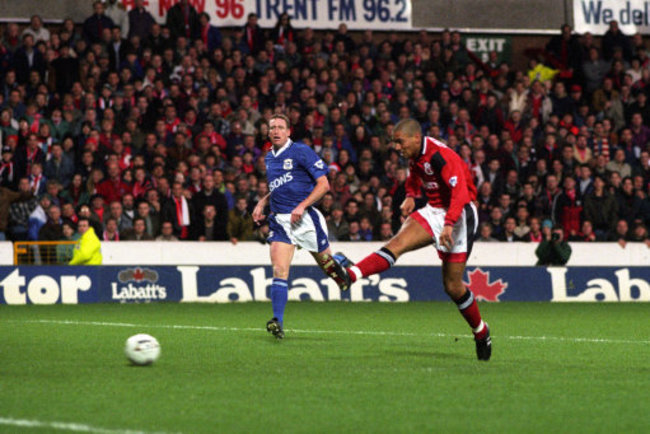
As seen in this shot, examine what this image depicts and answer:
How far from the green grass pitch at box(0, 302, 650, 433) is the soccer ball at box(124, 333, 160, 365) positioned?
8 cm

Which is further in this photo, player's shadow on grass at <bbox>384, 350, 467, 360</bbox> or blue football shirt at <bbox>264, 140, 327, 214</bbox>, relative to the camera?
blue football shirt at <bbox>264, 140, 327, 214</bbox>

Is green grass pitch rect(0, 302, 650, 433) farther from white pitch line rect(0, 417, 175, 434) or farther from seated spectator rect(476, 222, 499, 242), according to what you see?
seated spectator rect(476, 222, 499, 242)

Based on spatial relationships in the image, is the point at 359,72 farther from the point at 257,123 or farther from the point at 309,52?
the point at 257,123

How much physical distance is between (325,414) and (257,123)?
16519 millimetres

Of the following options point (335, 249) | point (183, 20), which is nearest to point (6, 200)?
point (335, 249)

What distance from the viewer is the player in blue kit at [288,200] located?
1206 centimetres

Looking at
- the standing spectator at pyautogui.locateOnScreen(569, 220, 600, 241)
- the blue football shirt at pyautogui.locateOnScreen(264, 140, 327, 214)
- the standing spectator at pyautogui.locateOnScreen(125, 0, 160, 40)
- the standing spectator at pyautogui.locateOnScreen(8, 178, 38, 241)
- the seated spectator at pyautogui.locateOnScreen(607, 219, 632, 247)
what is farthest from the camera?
the standing spectator at pyautogui.locateOnScreen(125, 0, 160, 40)

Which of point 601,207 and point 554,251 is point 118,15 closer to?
point 554,251

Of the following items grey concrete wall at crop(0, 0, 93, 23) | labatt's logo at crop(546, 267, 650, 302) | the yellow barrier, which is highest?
grey concrete wall at crop(0, 0, 93, 23)

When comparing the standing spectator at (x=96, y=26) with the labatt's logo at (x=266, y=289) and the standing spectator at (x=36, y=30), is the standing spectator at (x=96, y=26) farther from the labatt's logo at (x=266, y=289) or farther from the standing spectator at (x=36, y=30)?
the labatt's logo at (x=266, y=289)

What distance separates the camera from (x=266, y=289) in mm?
20219

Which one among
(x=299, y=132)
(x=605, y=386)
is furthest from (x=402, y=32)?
(x=605, y=386)

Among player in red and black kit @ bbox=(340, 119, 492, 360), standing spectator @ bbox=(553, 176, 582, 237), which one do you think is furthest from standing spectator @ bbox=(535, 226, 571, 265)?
player in red and black kit @ bbox=(340, 119, 492, 360)

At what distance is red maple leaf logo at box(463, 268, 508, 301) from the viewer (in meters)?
21.0
